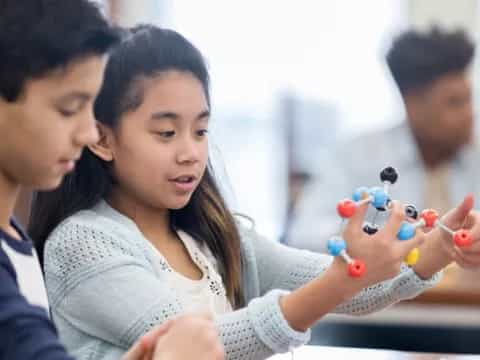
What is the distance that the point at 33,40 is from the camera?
0.89 metres

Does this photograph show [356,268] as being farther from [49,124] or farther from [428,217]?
[49,124]

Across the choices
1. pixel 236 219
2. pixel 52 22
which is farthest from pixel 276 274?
pixel 52 22

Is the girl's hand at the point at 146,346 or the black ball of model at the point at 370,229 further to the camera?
the black ball of model at the point at 370,229

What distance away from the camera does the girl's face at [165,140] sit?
1281 mm

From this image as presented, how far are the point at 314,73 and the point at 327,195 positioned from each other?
2.99 ft

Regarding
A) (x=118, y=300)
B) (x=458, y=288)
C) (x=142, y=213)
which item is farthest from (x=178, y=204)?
(x=458, y=288)

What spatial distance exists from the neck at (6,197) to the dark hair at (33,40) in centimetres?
10

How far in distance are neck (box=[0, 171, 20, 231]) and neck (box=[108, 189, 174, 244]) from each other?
0.36 m

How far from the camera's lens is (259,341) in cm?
118

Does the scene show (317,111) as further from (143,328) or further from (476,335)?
(143,328)

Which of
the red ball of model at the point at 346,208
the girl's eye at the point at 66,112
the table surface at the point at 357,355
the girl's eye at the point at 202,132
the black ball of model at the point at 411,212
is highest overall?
the girl's eye at the point at 66,112

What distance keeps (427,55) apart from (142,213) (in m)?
1.58

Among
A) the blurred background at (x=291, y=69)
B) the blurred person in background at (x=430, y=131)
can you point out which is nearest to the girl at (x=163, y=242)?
the blurred person in background at (x=430, y=131)

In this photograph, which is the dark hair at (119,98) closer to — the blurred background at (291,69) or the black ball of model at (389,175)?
the black ball of model at (389,175)
